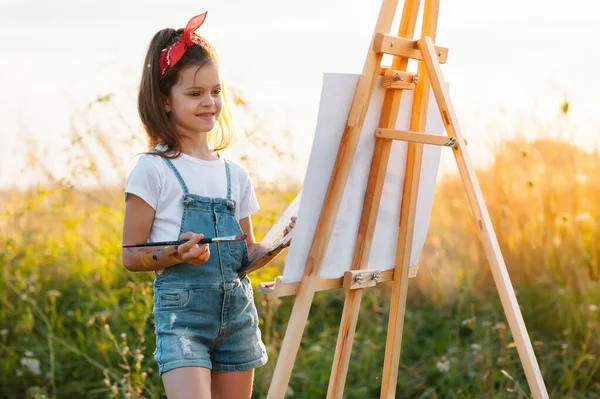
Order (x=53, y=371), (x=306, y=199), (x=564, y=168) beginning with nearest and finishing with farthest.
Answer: (x=306, y=199), (x=53, y=371), (x=564, y=168)

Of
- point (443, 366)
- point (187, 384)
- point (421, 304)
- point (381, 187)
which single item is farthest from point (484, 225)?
point (421, 304)

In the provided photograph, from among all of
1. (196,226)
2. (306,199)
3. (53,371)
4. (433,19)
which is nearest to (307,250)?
(306,199)

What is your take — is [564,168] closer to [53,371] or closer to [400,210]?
[400,210]

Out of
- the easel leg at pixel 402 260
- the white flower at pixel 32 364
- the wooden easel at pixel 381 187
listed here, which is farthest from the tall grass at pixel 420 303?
the wooden easel at pixel 381 187

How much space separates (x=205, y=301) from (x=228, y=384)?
0.29 meters

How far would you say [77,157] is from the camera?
170 inches

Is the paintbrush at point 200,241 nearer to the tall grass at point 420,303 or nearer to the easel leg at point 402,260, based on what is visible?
the easel leg at point 402,260

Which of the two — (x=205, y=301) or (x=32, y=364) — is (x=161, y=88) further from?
(x=32, y=364)

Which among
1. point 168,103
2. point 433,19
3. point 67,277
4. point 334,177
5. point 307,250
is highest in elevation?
point 433,19

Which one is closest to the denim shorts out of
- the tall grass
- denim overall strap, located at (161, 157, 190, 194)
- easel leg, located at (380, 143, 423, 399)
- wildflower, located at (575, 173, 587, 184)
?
denim overall strap, located at (161, 157, 190, 194)

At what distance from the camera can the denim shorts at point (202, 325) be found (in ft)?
7.83

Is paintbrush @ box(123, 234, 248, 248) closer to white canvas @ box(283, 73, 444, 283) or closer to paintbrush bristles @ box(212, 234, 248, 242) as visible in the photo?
paintbrush bristles @ box(212, 234, 248, 242)

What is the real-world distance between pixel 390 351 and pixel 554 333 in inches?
65.7

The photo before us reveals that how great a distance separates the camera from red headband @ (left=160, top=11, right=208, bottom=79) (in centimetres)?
247
